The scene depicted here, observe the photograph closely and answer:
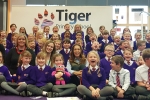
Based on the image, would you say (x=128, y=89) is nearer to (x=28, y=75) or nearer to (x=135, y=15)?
(x=28, y=75)

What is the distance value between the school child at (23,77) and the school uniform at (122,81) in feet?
3.94

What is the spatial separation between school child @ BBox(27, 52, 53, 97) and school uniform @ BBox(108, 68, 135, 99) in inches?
36.7

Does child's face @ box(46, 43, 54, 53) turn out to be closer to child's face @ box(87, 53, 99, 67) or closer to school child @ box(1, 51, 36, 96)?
school child @ box(1, 51, 36, 96)

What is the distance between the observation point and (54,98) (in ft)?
11.1

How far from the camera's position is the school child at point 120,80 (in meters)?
3.42

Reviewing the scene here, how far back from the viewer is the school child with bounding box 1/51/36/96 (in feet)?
11.7

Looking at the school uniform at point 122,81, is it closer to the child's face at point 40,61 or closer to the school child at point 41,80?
the school child at point 41,80

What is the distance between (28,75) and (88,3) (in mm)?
6702

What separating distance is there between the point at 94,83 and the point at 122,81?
1.39 ft

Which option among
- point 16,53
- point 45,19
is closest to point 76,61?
point 16,53

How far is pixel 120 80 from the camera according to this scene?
11.6 ft

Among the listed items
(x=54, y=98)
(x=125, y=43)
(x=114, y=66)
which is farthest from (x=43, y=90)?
(x=125, y=43)

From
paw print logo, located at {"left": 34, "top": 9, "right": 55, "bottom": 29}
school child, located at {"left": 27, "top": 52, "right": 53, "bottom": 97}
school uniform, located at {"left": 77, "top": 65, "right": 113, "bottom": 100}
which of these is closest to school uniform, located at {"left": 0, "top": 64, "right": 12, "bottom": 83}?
school child, located at {"left": 27, "top": 52, "right": 53, "bottom": 97}

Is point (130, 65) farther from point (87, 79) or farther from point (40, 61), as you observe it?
point (40, 61)
